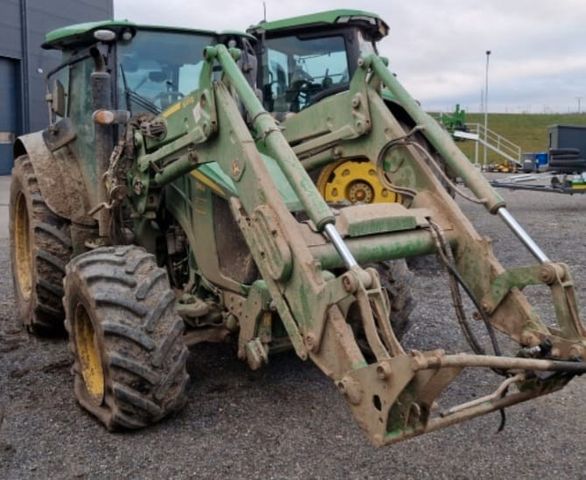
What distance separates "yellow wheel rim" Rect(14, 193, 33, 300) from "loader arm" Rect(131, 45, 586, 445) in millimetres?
1990

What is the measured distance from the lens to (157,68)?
4742mm

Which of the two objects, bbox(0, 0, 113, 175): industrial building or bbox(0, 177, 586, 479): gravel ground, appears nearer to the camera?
bbox(0, 177, 586, 479): gravel ground

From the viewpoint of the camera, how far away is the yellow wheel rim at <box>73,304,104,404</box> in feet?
13.1

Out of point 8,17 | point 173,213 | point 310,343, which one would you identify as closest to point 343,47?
point 173,213

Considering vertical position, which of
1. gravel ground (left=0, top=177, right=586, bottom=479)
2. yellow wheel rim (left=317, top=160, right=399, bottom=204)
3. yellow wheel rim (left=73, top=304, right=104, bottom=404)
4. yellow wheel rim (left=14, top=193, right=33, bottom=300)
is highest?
yellow wheel rim (left=317, top=160, right=399, bottom=204)

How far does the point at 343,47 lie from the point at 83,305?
5.23m

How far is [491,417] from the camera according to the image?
390 centimetres

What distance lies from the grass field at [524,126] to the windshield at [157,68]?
2456 cm

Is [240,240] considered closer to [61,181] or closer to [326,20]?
[61,181]

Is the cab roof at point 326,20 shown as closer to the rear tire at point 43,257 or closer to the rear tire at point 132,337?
the rear tire at point 43,257

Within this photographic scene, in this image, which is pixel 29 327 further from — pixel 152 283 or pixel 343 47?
pixel 343 47

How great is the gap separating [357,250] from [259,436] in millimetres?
1099

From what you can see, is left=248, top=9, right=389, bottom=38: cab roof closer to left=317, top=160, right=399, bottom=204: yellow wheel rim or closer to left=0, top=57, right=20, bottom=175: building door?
left=317, top=160, right=399, bottom=204: yellow wheel rim

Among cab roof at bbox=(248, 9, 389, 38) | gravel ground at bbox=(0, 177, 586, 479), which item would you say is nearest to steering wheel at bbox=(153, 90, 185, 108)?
gravel ground at bbox=(0, 177, 586, 479)
